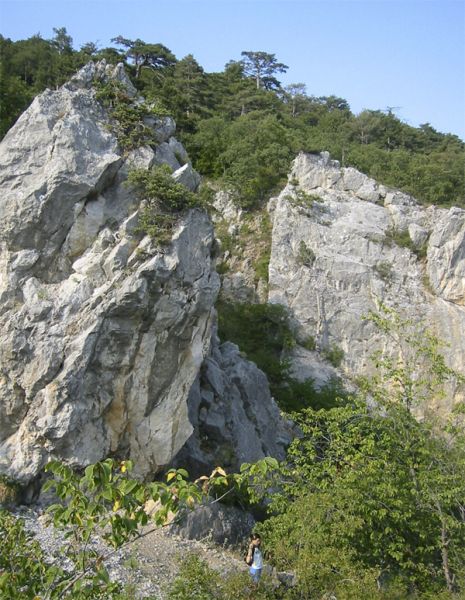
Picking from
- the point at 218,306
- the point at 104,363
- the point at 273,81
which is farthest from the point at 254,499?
the point at 273,81

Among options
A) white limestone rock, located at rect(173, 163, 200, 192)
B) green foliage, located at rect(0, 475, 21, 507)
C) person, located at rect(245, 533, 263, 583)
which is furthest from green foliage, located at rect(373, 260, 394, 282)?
green foliage, located at rect(0, 475, 21, 507)

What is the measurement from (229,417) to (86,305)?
644 cm

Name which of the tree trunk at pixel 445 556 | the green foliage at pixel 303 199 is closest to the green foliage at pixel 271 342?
the green foliage at pixel 303 199

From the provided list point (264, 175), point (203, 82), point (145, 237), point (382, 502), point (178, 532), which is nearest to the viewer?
point (382, 502)

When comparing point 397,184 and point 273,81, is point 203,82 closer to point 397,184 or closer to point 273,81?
point 273,81

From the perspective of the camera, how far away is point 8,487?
12.7 metres

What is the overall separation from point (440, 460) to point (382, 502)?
1.47 metres

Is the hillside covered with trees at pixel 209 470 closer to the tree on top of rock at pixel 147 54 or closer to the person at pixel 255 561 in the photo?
the person at pixel 255 561

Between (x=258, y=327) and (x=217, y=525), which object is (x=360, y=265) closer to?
(x=258, y=327)

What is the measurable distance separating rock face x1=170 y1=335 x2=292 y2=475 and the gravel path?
2925 millimetres

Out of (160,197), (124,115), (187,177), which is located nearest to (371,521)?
(160,197)

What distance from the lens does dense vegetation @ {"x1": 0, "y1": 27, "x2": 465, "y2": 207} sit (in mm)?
32594

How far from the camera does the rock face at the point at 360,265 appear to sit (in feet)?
93.0

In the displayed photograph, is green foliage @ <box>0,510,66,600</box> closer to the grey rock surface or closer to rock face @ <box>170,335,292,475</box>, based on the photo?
the grey rock surface
